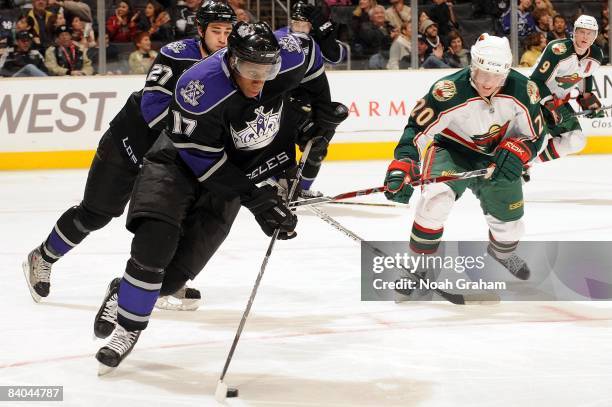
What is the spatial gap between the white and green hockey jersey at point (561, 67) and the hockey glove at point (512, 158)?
2.65 meters

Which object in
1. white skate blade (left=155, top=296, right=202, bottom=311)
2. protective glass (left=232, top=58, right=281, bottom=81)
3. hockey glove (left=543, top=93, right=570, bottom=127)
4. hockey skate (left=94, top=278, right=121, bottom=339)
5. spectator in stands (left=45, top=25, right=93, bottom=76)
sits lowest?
spectator in stands (left=45, top=25, right=93, bottom=76)

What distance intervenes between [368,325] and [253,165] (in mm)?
705

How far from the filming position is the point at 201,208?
3.07m

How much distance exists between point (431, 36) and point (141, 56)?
2.35m

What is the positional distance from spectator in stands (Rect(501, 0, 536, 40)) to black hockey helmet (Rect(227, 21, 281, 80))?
6300mm

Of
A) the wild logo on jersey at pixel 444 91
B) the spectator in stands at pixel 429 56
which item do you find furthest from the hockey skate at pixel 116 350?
the spectator in stands at pixel 429 56

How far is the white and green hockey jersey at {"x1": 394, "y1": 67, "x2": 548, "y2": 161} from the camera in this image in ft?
12.2

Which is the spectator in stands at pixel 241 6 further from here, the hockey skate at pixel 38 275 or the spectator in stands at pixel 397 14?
the hockey skate at pixel 38 275

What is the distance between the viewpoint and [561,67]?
248 inches

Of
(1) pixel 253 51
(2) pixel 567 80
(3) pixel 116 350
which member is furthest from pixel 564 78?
(3) pixel 116 350

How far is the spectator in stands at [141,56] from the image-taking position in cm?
807

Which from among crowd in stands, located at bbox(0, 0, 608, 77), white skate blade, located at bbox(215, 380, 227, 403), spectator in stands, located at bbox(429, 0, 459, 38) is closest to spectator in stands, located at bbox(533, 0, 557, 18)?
crowd in stands, located at bbox(0, 0, 608, 77)

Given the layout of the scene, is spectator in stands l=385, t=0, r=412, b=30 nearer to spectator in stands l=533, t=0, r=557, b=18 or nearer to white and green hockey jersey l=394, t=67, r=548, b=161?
spectator in stands l=533, t=0, r=557, b=18

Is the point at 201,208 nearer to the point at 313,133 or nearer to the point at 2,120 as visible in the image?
the point at 313,133
